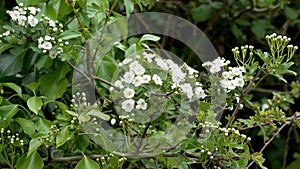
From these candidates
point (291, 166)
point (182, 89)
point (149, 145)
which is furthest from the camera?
point (291, 166)

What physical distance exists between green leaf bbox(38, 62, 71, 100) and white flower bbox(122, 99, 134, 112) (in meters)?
0.30

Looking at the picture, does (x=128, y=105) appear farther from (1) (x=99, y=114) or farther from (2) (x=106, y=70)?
(2) (x=106, y=70)

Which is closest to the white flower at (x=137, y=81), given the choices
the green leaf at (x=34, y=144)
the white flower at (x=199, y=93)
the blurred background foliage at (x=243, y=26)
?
the white flower at (x=199, y=93)

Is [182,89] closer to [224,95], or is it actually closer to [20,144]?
[224,95]

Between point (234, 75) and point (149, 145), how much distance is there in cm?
23

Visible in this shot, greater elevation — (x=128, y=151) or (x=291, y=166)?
(x=128, y=151)

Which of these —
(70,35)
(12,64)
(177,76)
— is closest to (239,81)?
(177,76)

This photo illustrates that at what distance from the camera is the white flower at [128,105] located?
1017 mm

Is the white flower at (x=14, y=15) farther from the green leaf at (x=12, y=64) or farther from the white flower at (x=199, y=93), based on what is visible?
the white flower at (x=199, y=93)

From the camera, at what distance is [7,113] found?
1173 mm

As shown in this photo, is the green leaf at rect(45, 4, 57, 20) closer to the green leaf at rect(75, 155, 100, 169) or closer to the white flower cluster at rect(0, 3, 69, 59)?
the white flower cluster at rect(0, 3, 69, 59)

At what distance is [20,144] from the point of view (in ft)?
3.78

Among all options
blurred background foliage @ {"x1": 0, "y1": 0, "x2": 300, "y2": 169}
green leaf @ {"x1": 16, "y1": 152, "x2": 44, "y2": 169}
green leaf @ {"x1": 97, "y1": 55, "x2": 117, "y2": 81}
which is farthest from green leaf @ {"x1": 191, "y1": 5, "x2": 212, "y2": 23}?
green leaf @ {"x1": 16, "y1": 152, "x2": 44, "y2": 169}

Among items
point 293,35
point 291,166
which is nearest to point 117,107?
point 291,166
